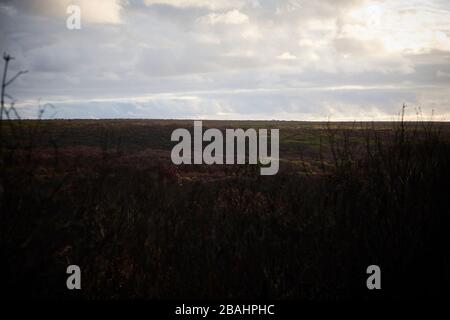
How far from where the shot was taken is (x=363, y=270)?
15.3ft

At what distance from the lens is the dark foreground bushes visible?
3748 millimetres

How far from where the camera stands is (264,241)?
5891mm

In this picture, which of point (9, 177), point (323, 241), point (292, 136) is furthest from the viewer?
point (292, 136)

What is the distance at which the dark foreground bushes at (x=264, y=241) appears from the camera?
148 inches

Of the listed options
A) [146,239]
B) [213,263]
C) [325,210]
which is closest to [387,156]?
[325,210]

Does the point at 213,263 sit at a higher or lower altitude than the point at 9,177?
lower

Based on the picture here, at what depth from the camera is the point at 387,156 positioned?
5254mm

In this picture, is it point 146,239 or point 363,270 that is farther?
point 146,239

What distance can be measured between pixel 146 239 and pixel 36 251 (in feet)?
8.05

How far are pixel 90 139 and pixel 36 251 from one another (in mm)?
49164

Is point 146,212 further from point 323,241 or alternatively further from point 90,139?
point 90,139
